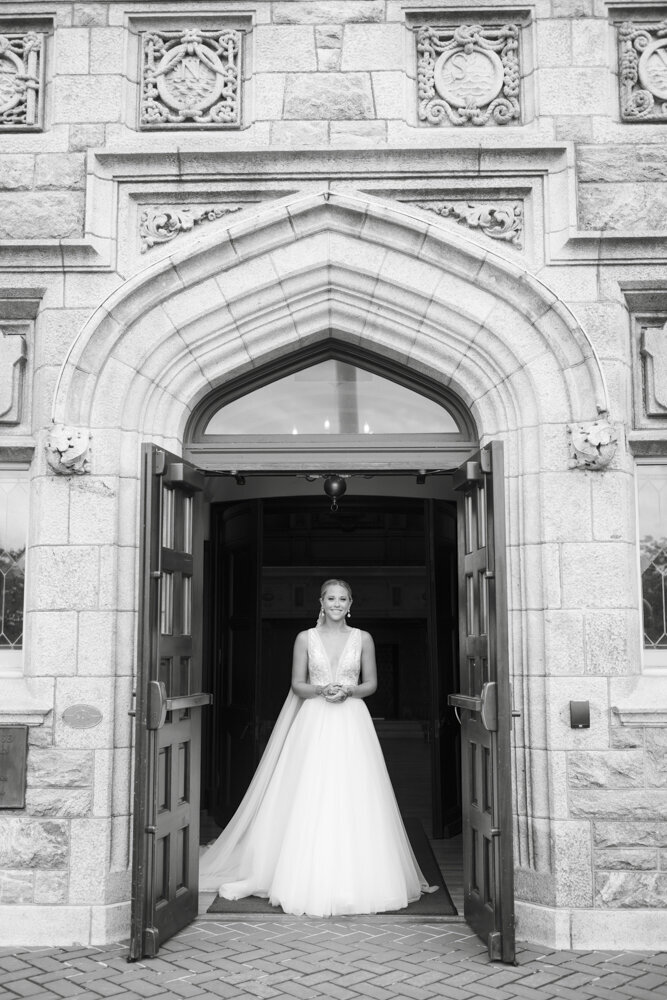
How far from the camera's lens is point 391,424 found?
5.48 m

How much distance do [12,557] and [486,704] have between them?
2.73 meters

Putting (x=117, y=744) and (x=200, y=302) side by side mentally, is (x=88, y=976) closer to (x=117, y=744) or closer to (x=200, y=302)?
(x=117, y=744)

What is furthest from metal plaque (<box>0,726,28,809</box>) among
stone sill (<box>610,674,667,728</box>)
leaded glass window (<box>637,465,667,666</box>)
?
leaded glass window (<box>637,465,667,666</box>)

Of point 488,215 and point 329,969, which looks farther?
point 488,215

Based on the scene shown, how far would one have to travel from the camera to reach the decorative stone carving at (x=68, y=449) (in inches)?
190

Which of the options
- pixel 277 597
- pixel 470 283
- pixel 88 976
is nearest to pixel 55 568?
pixel 88 976

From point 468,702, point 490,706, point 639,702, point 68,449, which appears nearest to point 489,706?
point 490,706

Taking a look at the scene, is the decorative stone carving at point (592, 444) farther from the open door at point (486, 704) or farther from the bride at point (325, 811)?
the bride at point (325, 811)

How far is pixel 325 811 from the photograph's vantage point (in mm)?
5258

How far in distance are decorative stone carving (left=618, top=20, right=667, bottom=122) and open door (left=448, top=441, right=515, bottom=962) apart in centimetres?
228

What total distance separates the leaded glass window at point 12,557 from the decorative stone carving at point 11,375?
0.35 meters

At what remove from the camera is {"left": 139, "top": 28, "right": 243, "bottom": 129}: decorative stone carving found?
17.1 ft

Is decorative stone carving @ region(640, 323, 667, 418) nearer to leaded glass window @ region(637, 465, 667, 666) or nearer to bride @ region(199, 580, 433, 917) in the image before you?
leaded glass window @ region(637, 465, 667, 666)

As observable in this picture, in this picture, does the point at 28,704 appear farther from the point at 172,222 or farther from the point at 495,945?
the point at 172,222
